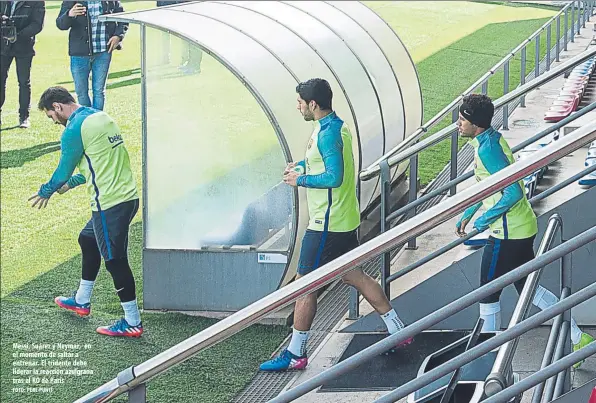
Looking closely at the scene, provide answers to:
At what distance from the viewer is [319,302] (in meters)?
7.02

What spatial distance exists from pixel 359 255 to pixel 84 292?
493 cm

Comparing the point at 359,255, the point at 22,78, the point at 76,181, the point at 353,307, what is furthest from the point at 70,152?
the point at 22,78

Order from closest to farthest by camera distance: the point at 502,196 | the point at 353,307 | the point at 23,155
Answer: the point at 502,196 → the point at 353,307 → the point at 23,155

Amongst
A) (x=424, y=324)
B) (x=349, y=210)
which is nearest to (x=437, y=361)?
(x=424, y=324)

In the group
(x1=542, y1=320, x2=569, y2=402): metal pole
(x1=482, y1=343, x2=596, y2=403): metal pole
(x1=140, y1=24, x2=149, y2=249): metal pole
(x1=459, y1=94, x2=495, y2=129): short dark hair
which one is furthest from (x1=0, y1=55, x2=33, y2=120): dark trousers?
(x1=482, y1=343, x2=596, y2=403): metal pole

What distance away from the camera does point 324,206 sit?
5730 millimetres

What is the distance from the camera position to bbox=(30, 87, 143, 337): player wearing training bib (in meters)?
6.33

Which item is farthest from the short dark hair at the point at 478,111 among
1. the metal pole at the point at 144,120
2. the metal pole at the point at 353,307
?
the metal pole at the point at 144,120

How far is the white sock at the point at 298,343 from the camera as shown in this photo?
569 cm

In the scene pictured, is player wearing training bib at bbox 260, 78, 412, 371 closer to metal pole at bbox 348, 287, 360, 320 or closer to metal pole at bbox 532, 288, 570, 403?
metal pole at bbox 348, 287, 360, 320

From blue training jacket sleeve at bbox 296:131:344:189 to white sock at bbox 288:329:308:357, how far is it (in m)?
0.78

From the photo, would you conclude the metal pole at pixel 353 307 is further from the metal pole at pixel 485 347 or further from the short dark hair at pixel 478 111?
the metal pole at pixel 485 347

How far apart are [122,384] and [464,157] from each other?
297 inches

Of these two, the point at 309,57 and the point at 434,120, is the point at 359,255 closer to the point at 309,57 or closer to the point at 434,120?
the point at 434,120
